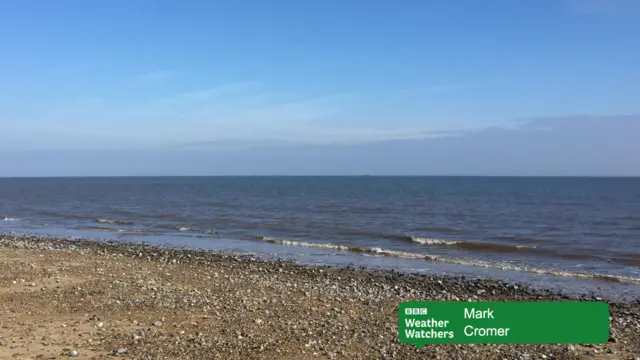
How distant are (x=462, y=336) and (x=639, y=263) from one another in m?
17.5

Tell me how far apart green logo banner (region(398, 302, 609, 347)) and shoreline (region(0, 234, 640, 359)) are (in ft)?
1.41

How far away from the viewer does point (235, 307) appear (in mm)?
11773

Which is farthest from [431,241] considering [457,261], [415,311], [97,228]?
[97,228]

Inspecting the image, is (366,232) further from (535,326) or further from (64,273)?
(535,326)

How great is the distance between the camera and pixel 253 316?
1105 cm

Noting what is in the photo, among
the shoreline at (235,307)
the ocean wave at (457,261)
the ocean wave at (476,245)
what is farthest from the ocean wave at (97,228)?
the ocean wave at (476,245)

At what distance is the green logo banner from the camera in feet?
27.4

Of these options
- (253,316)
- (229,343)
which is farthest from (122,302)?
(229,343)

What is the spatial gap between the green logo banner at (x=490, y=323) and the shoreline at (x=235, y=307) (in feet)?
1.41

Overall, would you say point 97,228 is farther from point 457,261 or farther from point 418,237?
point 457,261

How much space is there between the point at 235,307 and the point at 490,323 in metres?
5.74

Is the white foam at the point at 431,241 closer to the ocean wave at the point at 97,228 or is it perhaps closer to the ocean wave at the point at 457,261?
the ocean wave at the point at 457,261

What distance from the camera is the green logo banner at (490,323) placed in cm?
836

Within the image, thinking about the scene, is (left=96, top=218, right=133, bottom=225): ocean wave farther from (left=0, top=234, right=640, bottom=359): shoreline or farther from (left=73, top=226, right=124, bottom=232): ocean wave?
(left=0, top=234, right=640, bottom=359): shoreline
